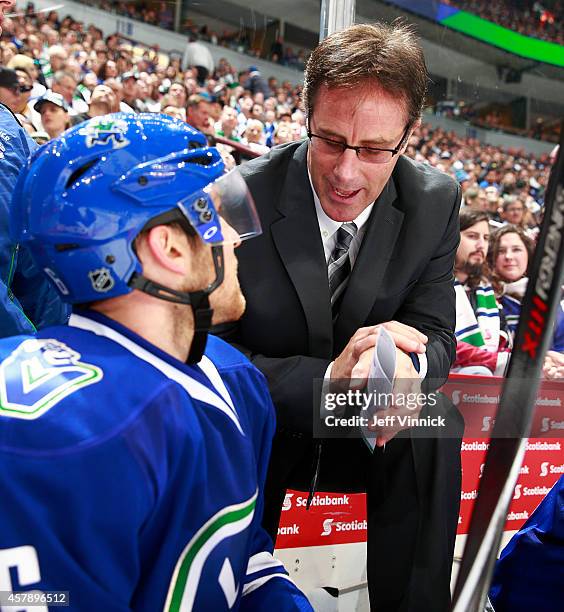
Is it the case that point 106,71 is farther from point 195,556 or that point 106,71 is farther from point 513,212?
point 195,556

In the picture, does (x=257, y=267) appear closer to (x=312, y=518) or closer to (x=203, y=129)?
(x=312, y=518)

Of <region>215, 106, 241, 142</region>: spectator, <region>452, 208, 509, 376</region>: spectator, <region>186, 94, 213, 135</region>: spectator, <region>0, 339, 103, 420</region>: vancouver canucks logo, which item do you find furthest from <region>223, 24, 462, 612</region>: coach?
<region>215, 106, 241, 142</region>: spectator

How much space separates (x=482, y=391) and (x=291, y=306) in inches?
23.9

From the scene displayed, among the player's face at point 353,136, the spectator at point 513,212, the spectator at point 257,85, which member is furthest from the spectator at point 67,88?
the spectator at point 257,85

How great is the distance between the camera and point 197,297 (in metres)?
1.07

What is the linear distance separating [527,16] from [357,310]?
12.6m

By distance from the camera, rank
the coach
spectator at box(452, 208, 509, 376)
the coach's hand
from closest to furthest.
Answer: the coach's hand
the coach
spectator at box(452, 208, 509, 376)

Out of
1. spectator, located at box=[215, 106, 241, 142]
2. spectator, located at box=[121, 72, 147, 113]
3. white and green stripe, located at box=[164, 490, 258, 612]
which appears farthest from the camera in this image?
spectator, located at box=[121, 72, 147, 113]

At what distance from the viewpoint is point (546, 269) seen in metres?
0.63

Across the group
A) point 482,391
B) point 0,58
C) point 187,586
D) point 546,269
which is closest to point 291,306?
point 482,391

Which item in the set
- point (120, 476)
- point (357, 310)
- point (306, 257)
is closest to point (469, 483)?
point (357, 310)

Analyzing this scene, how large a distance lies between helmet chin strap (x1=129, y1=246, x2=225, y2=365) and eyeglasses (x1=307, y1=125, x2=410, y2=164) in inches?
22.8

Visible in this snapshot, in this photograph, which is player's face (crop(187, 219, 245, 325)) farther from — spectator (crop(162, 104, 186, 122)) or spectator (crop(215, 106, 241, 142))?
spectator (crop(215, 106, 241, 142))

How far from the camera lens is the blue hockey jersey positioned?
867mm
